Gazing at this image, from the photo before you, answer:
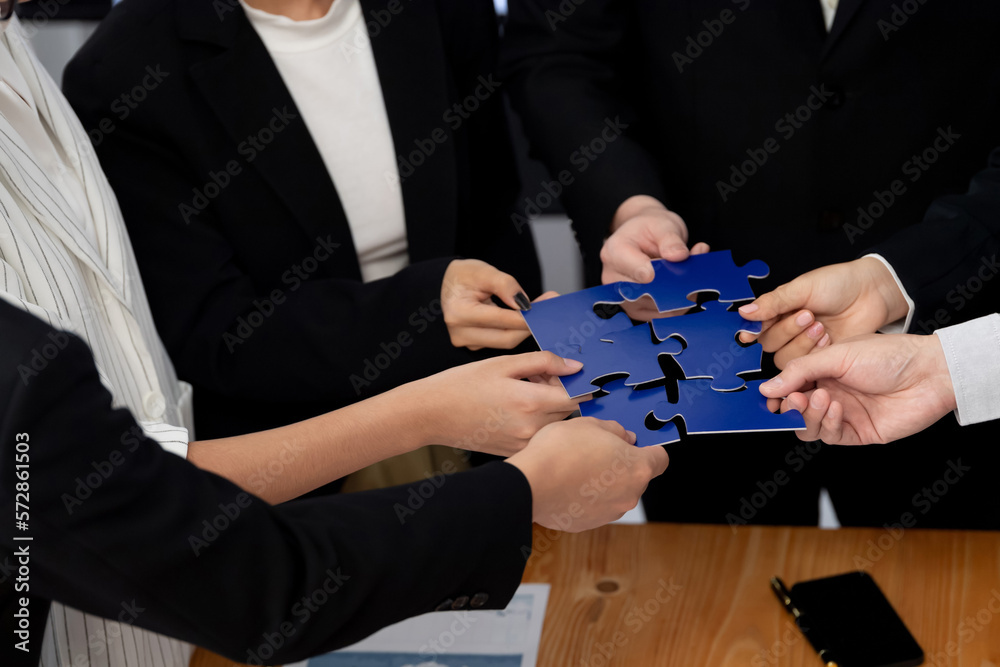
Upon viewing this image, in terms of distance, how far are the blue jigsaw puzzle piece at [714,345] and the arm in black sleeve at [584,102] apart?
0.59 meters

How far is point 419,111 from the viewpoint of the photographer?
2029mm

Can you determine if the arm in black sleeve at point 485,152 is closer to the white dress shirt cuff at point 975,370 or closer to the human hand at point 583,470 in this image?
the human hand at point 583,470

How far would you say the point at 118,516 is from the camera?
1.00m

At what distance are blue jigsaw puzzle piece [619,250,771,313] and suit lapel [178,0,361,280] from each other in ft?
2.38

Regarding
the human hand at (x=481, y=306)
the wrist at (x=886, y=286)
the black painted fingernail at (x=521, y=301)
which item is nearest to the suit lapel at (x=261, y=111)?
the human hand at (x=481, y=306)

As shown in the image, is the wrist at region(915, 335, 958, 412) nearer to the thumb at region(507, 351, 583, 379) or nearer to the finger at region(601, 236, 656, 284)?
the finger at region(601, 236, 656, 284)

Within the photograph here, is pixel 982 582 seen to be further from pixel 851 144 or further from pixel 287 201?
pixel 287 201

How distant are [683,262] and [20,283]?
1.21m

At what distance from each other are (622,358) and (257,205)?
0.94m

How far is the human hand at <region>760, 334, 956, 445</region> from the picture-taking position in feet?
5.42

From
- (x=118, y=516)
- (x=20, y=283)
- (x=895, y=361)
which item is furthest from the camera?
(x=895, y=361)

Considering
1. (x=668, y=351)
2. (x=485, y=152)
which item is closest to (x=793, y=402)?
(x=668, y=351)

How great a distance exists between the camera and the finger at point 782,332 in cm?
177

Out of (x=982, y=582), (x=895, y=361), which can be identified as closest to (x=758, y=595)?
(x=982, y=582)
